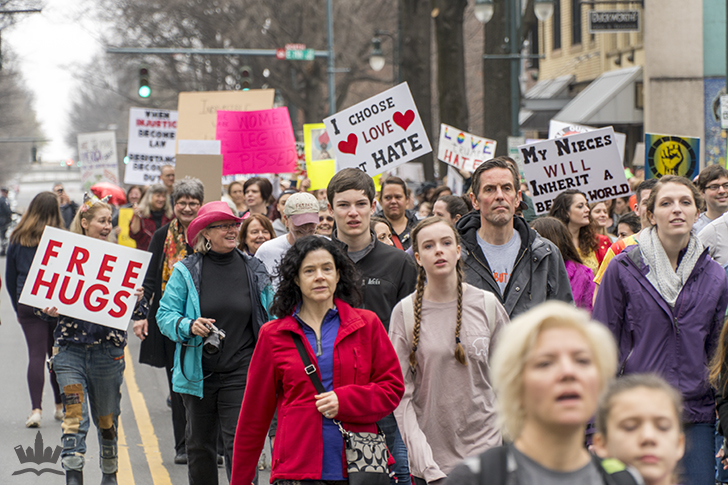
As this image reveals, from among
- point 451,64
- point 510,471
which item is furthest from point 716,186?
point 451,64

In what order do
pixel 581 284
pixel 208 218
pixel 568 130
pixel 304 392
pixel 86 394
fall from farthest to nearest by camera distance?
pixel 568 130 → pixel 581 284 → pixel 86 394 → pixel 208 218 → pixel 304 392

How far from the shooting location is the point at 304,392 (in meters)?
4.11

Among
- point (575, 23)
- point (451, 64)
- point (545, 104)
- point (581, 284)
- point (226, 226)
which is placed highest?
point (575, 23)

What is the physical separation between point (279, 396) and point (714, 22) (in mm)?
26233

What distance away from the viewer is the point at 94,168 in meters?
19.4

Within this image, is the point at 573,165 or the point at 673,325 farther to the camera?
the point at 573,165

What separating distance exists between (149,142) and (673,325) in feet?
42.5

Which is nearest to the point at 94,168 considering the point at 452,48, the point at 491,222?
the point at 452,48

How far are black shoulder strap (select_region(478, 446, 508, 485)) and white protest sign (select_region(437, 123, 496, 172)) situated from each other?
42.1 feet

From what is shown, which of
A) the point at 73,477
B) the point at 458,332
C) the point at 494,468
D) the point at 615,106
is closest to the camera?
the point at 494,468

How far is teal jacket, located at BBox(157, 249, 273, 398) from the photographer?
5566 millimetres

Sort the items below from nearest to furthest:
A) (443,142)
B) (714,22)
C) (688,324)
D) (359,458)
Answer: (359,458), (688,324), (443,142), (714,22)

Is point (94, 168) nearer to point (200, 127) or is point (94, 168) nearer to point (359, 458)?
point (200, 127)

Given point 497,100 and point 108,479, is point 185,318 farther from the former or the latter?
point 497,100
